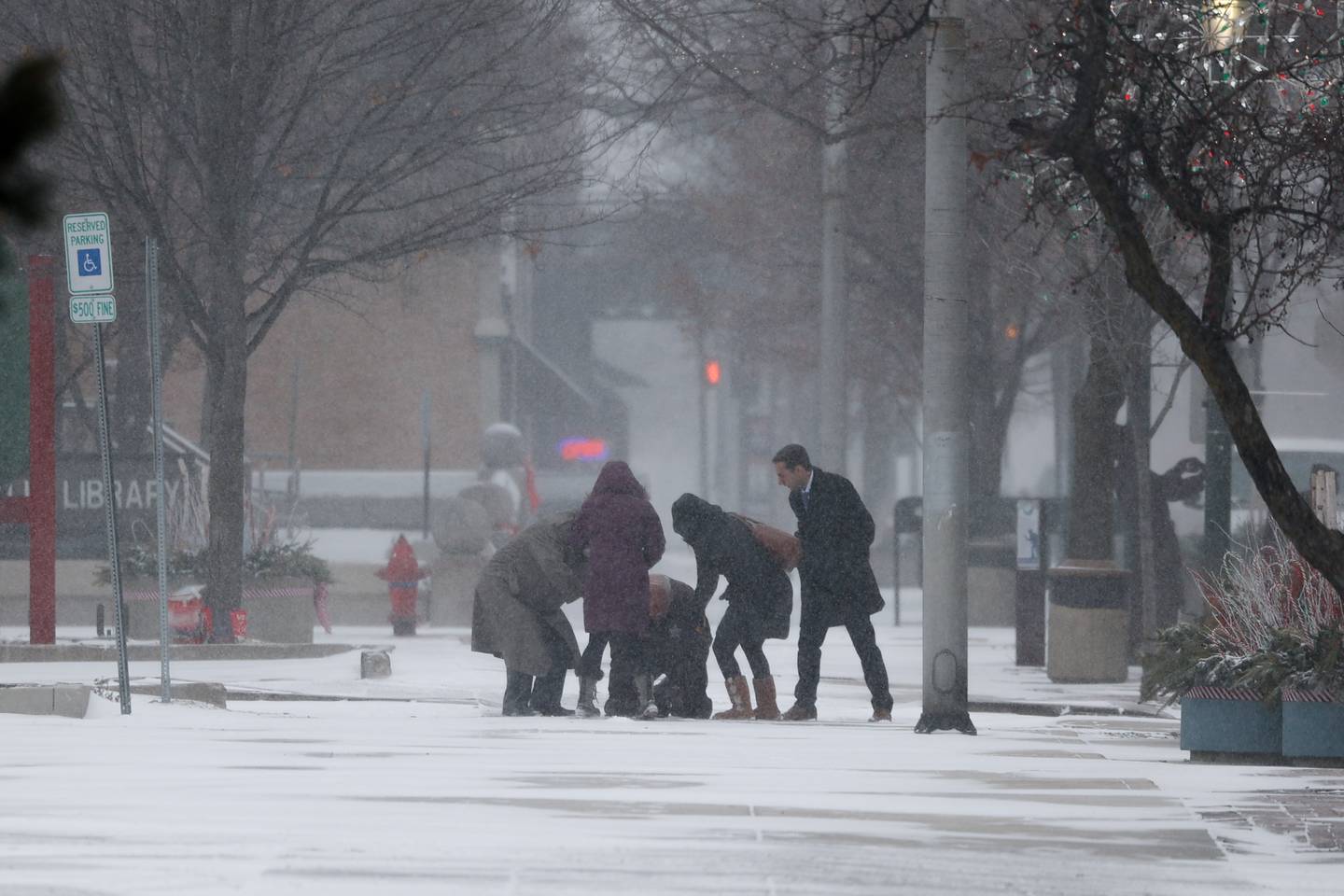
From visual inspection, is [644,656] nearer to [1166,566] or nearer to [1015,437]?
[1166,566]

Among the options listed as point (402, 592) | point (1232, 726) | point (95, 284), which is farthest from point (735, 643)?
point (402, 592)

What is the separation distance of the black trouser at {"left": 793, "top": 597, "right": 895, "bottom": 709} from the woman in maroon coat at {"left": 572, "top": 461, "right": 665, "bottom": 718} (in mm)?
1035

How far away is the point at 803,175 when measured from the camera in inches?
1196

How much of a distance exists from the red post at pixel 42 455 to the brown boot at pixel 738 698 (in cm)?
626

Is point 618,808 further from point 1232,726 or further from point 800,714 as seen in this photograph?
point 800,714

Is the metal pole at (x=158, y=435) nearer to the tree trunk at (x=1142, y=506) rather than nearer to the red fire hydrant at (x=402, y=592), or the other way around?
the tree trunk at (x=1142, y=506)

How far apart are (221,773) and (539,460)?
53.1 m

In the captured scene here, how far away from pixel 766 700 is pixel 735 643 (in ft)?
1.53

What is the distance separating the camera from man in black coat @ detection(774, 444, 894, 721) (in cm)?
1176

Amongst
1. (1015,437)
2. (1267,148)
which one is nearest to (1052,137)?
(1267,148)

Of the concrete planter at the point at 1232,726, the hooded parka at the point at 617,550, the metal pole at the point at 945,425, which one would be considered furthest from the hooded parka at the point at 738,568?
the concrete planter at the point at 1232,726

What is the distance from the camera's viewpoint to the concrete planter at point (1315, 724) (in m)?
8.98

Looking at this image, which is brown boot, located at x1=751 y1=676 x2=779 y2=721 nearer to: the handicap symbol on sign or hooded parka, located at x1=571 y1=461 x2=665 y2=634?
hooded parka, located at x1=571 y1=461 x2=665 y2=634

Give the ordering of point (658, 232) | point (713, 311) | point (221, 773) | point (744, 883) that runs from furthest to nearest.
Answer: point (713, 311), point (658, 232), point (221, 773), point (744, 883)
